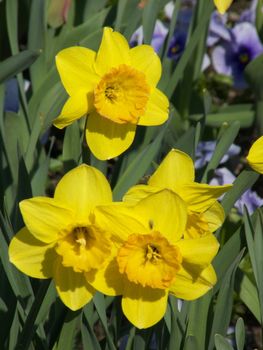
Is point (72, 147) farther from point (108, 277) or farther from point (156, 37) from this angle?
point (156, 37)

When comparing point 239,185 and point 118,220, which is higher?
point 118,220

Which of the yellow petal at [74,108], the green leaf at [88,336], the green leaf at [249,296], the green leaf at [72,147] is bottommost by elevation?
the green leaf at [249,296]

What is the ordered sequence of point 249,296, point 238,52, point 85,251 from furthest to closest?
1. point 238,52
2. point 249,296
3. point 85,251

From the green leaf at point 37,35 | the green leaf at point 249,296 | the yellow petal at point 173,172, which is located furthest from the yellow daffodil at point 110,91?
the green leaf at point 37,35

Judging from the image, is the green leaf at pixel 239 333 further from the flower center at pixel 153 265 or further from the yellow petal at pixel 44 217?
the yellow petal at pixel 44 217

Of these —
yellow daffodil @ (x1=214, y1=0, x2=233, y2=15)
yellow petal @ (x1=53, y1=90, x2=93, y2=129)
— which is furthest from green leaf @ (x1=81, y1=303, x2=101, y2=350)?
yellow daffodil @ (x1=214, y1=0, x2=233, y2=15)

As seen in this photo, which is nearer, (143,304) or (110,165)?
(143,304)

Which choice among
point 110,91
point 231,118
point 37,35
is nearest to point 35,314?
point 110,91
